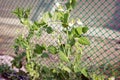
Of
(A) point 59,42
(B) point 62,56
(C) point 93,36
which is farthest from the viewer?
(C) point 93,36

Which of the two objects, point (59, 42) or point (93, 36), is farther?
point (93, 36)

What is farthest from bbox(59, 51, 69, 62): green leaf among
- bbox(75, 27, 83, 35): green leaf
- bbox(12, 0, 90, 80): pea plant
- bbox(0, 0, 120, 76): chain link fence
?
bbox(0, 0, 120, 76): chain link fence

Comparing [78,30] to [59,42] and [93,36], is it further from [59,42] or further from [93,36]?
[93,36]

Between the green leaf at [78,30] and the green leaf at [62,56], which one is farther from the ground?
the green leaf at [78,30]

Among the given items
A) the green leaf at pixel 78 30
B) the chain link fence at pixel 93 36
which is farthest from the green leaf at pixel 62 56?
the chain link fence at pixel 93 36

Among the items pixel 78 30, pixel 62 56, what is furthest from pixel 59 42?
pixel 78 30

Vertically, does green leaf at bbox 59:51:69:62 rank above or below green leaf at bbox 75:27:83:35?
below

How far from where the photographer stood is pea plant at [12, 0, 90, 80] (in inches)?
74.7

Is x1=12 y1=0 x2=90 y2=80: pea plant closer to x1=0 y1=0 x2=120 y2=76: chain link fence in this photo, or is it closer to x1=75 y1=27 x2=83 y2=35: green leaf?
x1=75 y1=27 x2=83 y2=35: green leaf

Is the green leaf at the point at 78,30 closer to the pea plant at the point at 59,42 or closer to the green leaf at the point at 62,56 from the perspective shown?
the pea plant at the point at 59,42

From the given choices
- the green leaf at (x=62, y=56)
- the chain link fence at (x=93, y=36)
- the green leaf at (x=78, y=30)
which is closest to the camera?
the green leaf at (x=78, y=30)

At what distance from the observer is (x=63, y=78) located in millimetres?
2289

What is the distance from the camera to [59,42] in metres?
2.09

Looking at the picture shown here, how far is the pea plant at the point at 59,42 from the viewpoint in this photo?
74.7 inches
